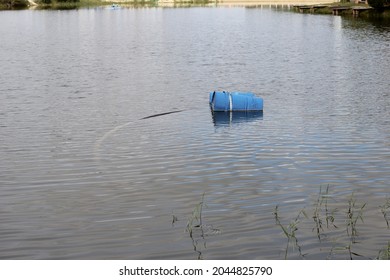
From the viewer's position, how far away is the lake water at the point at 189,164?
13109mm

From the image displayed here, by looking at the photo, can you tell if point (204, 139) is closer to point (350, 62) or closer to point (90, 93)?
point (90, 93)

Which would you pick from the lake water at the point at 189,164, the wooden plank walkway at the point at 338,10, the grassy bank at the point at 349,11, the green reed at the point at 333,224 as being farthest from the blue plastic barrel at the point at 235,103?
the wooden plank walkway at the point at 338,10

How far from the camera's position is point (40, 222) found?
14211 millimetres

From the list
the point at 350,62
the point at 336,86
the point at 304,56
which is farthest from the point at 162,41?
the point at 336,86

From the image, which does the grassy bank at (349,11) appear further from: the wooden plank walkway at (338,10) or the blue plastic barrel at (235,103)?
the blue plastic barrel at (235,103)

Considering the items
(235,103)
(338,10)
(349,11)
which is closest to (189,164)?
(235,103)

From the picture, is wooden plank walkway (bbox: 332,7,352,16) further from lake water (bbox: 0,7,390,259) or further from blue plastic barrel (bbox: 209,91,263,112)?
blue plastic barrel (bbox: 209,91,263,112)

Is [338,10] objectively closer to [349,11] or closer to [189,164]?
[349,11]

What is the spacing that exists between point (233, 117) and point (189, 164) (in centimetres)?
755

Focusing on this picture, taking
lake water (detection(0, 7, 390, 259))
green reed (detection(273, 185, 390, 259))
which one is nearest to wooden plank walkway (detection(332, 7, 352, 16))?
lake water (detection(0, 7, 390, 259))

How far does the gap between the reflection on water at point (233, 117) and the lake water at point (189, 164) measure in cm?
11

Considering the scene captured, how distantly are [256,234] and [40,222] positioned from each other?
414 centimetres
